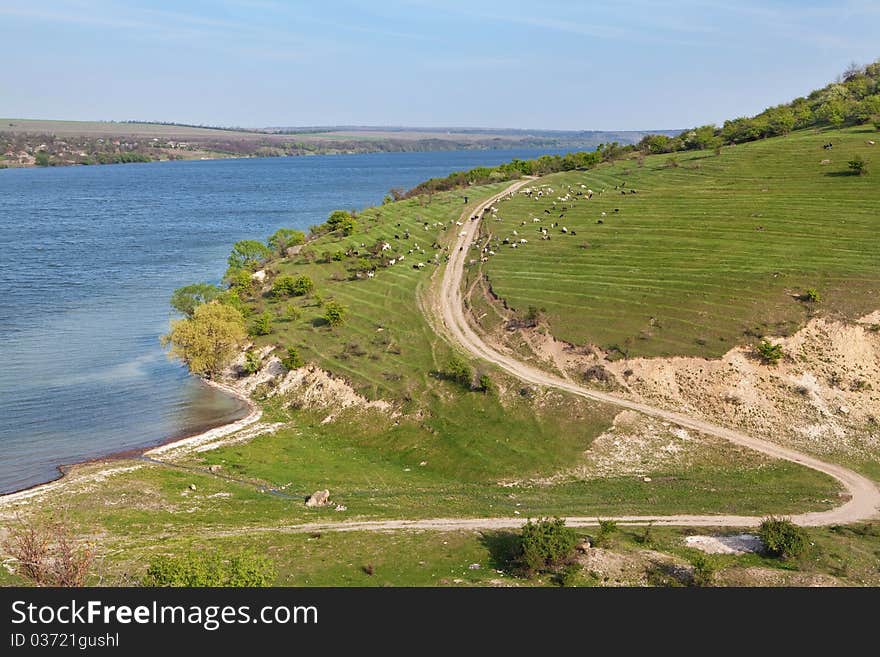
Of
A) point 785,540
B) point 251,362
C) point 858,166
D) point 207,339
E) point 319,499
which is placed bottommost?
point 319,499

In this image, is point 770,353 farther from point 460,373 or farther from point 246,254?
point 246,254

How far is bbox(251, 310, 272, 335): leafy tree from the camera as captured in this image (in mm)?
76656

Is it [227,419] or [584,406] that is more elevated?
[584,406]

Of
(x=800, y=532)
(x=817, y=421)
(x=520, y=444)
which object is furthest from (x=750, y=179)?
(x=800, y=532)

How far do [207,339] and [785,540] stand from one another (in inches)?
2271

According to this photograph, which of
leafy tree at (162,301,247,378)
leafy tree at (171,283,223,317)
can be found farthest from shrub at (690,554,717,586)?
leafy tree at (171,283,223,317)

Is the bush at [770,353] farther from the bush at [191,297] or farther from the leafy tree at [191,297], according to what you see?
the leafy tree at [191,297]

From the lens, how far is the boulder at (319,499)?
4388 cm

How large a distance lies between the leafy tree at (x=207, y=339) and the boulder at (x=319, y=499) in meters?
30.4

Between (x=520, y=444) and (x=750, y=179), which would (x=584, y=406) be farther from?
(x=750, y=179)

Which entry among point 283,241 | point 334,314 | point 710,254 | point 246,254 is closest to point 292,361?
point 334,314

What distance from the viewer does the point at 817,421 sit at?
169ft

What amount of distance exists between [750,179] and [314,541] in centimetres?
9419

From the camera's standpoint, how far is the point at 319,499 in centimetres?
4425
